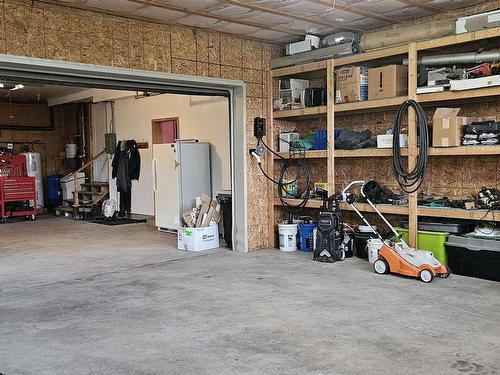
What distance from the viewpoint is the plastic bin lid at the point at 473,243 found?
16.5 ft

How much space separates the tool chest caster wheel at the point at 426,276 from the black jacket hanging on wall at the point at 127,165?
7368 millimetres

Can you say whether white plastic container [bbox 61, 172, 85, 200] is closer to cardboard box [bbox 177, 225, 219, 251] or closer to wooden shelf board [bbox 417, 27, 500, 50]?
cardboard box [bbox 177, 225, 219, 251]

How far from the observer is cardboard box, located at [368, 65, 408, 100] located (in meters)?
5.79

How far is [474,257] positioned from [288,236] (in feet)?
8.29

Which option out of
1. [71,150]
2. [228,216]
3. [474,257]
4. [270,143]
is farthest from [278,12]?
[71,150]

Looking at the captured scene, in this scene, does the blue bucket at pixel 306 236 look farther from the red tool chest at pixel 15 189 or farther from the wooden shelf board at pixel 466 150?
the red tool chest at pixel 15 189

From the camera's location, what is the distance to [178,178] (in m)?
8.53

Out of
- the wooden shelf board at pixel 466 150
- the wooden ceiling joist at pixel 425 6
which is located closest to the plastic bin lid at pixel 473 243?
the wooden shelf board at pixel 466 150

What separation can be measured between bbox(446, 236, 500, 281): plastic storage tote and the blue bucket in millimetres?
1924

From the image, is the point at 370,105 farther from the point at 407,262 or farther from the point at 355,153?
the point at 407,262

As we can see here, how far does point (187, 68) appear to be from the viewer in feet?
20.1

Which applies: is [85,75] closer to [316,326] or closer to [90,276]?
[90,276]

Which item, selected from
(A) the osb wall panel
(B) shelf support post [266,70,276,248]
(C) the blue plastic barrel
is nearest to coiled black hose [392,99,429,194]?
(B) shelf support post [266,70,276,248]

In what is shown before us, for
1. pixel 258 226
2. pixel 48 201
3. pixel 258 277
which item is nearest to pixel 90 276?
pixel 258 277
